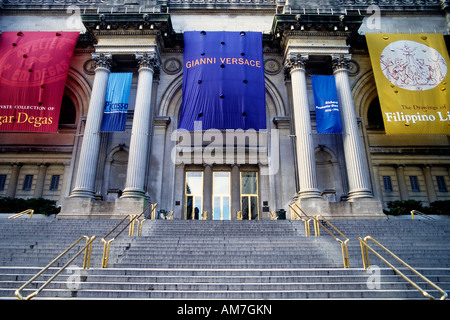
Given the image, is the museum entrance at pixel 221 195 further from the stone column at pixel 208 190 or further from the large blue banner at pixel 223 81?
the large blue banner at pixel 223 81

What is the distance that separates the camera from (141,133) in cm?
1870

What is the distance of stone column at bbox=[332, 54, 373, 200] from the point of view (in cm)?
1772

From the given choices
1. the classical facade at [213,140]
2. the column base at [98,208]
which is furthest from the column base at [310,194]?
the column base at [98,208]

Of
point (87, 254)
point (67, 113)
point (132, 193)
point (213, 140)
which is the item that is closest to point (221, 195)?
point (213, 140)

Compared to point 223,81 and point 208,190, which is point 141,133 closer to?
point 208,190

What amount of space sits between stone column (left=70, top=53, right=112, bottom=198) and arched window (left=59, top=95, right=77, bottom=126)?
5.16 meters

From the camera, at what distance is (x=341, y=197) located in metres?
20.2

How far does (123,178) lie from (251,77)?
36.3 feet

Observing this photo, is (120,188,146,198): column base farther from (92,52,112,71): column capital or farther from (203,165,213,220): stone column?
(92,52,112,71): column capital

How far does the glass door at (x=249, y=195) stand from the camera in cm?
2070

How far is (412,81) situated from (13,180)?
27.8m

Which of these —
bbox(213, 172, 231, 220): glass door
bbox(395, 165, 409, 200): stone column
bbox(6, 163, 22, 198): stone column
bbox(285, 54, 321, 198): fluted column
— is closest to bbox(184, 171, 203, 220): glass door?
bbox(213, 172, 231, 220): glass door
